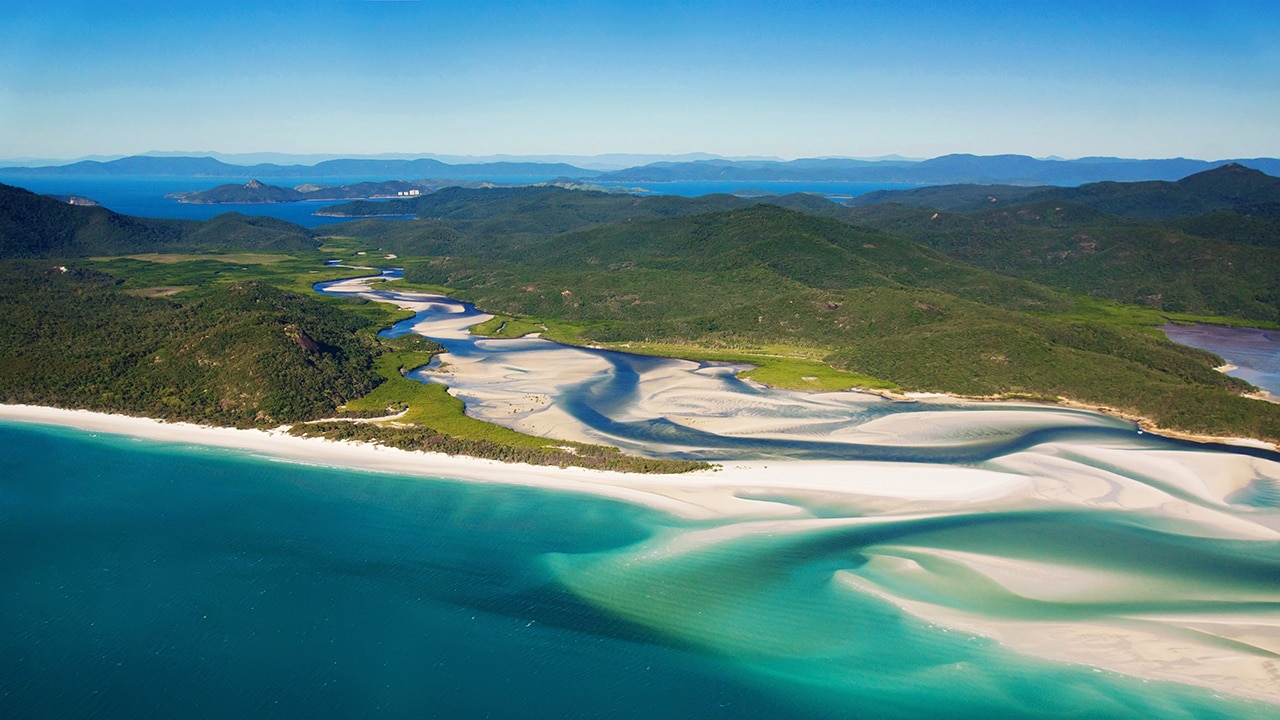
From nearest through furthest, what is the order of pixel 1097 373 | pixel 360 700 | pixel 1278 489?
pixel 360 700 → pixel 1278 489 → pixel 1097 373

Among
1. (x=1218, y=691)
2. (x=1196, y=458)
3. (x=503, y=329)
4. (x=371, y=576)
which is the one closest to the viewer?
(x=1218, y=691)

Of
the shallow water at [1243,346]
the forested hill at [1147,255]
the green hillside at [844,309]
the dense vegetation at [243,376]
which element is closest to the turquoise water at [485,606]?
the dense vegetation at [243,376]

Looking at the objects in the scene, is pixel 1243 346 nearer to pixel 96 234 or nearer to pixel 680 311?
pixel 680 311

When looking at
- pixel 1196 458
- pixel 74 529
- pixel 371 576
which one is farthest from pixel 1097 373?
pixel 74 529

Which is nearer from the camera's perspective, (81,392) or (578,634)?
(578,634)

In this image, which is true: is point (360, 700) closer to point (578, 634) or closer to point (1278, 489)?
point (578, 634)

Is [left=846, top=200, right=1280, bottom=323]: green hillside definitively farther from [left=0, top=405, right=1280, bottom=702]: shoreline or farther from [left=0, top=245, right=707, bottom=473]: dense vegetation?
[left=0, top=245, right=707, bottom=473]: dense vegetation

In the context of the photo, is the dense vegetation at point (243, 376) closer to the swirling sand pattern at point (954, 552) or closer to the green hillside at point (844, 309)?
the swirling sand pattern at point (954, 552)

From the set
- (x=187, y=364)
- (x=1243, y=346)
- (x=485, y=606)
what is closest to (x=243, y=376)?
(x=187, y=364)
